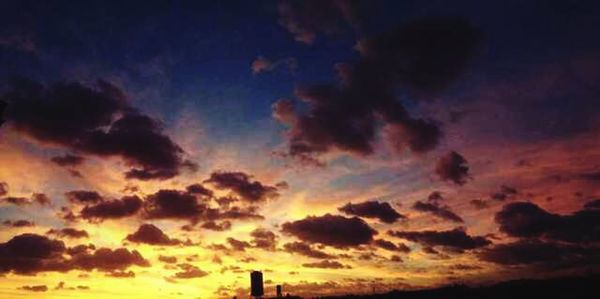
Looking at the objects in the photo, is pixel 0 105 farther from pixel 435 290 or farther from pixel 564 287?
pixel 564 287

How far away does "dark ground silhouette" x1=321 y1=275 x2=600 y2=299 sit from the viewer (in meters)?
28.6

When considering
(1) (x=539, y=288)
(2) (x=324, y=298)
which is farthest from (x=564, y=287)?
(2) (x=324, y=298)

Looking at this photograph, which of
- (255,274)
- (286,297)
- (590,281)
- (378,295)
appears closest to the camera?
(590,281)

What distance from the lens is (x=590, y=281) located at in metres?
29.1

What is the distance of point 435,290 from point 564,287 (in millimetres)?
7150

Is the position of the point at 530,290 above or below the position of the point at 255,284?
below

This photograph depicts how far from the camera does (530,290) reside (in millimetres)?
30031

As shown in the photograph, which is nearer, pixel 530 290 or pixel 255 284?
pixel 530 290

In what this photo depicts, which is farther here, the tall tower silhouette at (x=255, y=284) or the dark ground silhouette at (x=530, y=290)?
the tall tower silhouette at (x=255, y=284)

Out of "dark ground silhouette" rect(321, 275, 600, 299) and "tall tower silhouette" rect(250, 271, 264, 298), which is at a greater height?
"tall tower silhouette" rect(250, 271, 264, 298)

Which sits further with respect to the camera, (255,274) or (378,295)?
(378,295)

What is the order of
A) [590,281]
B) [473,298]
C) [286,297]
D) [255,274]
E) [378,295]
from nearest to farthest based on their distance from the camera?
[590,281] → [473,298] → [255,274] → [378,295] → [286,297]

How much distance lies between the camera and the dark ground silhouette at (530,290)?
28.6 m

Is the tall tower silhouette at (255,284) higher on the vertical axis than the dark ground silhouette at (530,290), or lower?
higher
